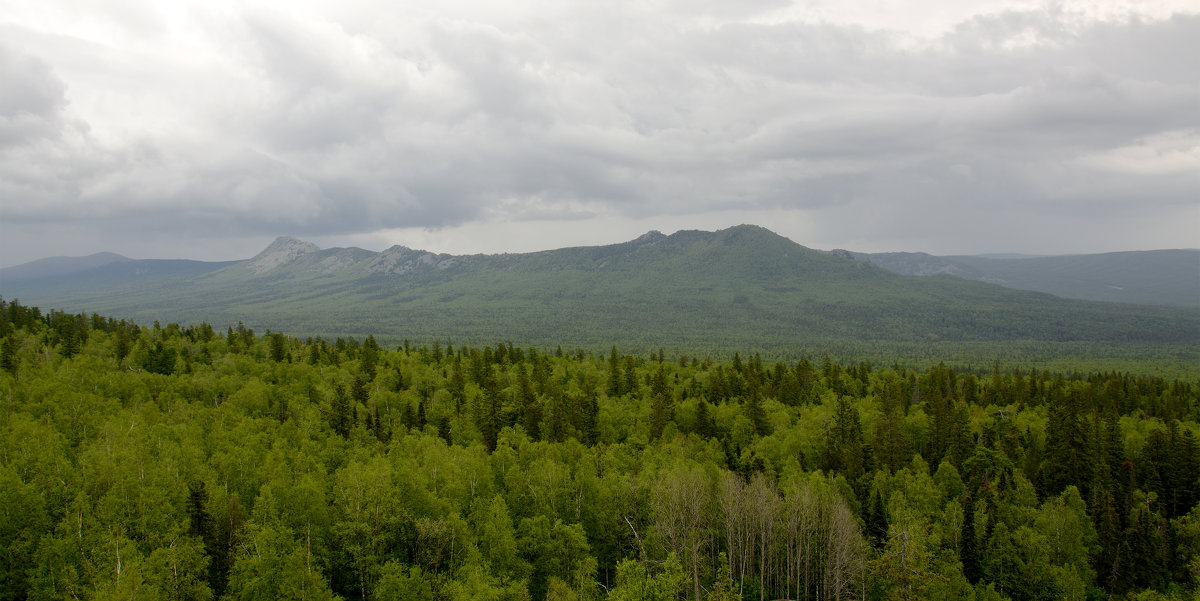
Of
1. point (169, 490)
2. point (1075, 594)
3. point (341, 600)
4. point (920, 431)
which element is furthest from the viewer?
point (920, 431)

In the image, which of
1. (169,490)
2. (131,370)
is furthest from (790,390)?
(131,370)

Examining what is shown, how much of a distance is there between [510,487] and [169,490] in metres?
22.7

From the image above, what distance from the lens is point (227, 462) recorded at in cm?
4328

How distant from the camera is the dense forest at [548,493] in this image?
33531 mm

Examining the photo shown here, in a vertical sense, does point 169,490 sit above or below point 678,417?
above

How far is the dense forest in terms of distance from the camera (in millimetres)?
33531

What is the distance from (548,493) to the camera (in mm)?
47156

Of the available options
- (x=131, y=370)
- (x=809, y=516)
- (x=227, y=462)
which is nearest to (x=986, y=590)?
(x=809, y=516)

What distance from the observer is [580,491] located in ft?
160

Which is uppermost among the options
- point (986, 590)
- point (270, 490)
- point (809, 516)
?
point (270, 490)

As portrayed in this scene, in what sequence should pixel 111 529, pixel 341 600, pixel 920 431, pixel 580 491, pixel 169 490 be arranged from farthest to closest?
pixel 920 431
pixel 580 491
pixel 169 490
pixel 341 600
pixel 111 529

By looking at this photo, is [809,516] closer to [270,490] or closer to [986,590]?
[986,590]

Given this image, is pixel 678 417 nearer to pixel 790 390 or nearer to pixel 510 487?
pixel 790 390

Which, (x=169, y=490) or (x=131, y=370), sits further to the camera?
(x=131, y=370)
